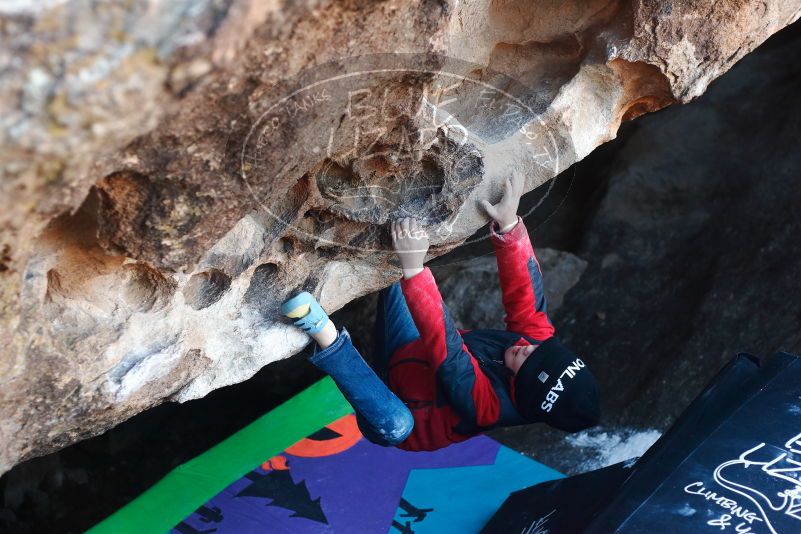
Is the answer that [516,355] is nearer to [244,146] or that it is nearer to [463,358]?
[463,358]

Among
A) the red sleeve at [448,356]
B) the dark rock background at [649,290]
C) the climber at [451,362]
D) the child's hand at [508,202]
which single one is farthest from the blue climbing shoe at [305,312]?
the dark rock background at [649,290]

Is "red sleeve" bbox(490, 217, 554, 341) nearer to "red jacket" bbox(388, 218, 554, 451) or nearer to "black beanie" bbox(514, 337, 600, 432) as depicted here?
"red jacket" bbox(388, 218, 554, 451)

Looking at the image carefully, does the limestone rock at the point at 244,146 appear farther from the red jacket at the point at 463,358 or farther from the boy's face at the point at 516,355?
the boy's face at the point at 516,355

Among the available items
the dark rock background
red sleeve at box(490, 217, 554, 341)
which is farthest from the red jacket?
the dark rock background

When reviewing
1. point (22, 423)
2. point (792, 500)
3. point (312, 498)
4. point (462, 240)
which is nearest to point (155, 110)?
point (22, 423)

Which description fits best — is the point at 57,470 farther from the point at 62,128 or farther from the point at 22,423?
the point at 62,128

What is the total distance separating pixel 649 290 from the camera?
2488mm

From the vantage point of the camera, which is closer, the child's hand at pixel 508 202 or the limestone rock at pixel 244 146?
the limestone rock at pixel 244 146

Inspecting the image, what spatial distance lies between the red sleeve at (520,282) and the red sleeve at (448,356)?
0.15 m

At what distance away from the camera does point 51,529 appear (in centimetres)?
218

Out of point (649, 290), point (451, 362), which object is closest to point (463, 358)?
point (451, 362)

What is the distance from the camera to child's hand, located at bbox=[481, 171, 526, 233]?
1467 millimetres

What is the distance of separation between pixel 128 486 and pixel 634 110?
1608 millimetres

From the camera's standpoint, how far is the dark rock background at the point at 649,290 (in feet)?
7.23
